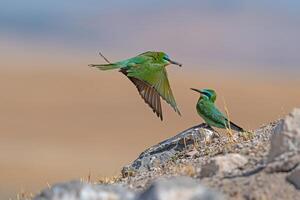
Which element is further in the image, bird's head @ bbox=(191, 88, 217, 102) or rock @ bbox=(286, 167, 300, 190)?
bird's head @ bbox=(191, 88, 217, 102)

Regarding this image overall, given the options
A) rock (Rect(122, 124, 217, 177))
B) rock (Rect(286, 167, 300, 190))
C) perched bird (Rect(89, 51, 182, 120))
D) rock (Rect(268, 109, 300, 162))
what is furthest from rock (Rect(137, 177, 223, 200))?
perched bird (Rect(89, 51, 182, 120))

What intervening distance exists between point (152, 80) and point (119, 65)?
372 mm

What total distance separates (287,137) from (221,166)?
47 centimetres

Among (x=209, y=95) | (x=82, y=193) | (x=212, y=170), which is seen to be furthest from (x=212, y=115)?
(x=82, y=193)

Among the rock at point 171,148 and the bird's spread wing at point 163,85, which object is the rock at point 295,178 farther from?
the bird's spread wing at point 163,85

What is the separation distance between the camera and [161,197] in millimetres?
5188

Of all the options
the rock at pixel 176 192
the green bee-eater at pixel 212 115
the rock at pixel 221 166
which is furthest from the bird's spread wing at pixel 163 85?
the rock at pixel 176 192

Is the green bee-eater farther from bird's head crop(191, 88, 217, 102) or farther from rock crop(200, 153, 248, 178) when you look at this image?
rock crop(200, 153, 248, 178)

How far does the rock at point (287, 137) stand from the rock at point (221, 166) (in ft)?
0.94

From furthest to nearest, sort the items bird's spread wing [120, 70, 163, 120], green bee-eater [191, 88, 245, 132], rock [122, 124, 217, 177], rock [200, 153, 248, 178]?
bird's spread wing [120, 70, 163, 120] < green bee-eater [191, 88, 245, 132] < rock [122, 124, 217, 177] < rock [200, 153, 248, 178]

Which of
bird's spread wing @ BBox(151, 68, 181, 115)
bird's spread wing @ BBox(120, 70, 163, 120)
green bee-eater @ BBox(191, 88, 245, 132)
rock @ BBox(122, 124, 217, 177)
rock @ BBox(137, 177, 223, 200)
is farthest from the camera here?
bird's spread wing @ BBox(120, 70, 163, 120)

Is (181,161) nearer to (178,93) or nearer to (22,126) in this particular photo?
(22,126)

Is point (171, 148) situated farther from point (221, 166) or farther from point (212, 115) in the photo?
point (221, 166)

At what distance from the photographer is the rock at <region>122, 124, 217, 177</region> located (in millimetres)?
9500
